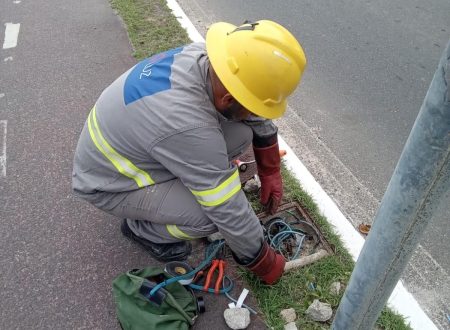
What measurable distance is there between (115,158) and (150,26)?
3258mm

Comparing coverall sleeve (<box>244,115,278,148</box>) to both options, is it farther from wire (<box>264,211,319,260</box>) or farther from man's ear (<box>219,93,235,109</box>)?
man's ear (<box>219,93,235,109</box>)

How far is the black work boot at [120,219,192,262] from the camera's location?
A: 2461mm

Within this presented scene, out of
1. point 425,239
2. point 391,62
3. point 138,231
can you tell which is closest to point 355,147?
point 425,239

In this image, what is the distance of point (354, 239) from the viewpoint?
8.41 ft

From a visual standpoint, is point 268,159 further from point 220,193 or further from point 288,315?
point 288,315

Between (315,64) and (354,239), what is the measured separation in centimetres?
236

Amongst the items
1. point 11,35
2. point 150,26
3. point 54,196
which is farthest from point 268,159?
point 11,35

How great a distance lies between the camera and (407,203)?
115cm

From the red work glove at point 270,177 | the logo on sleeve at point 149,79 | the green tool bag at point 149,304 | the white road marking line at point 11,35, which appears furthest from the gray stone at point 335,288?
the white road marking line at point 11,35

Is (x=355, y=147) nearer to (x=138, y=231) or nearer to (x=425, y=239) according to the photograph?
(x=425, y=239)

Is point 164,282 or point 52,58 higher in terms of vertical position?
point 164,282

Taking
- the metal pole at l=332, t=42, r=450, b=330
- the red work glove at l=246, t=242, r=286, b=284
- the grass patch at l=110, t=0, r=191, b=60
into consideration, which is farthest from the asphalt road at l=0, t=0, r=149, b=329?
the metal pole at l=332, t=42, r=450, b=330

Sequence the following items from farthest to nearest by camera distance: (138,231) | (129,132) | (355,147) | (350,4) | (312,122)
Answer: (350,4)
(312,122)
(355,147)
(138,231)
(129,132)

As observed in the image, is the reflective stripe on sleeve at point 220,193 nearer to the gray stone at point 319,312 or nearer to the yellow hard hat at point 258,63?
the yellow hard hat at point 258,63
